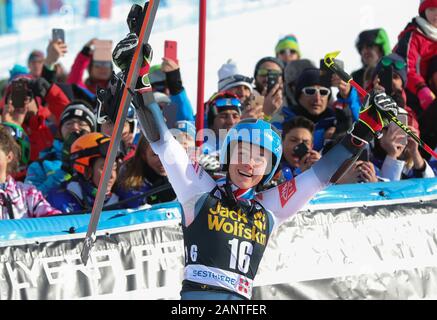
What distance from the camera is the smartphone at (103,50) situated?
8945 millimetres

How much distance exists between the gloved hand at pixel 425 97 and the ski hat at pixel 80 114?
9.56 feet

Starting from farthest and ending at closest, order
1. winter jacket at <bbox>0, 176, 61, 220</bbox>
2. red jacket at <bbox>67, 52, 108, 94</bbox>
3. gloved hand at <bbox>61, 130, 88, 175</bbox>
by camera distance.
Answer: red jacket at <bbox>67, 52, 108, 94</bbox> < gloved hand at <bbox>61, 130, 88, 175</bbox> < winter jacket at <bbox>0, 176, 61, 220</bbox>

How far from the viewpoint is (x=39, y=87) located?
8.61 metres

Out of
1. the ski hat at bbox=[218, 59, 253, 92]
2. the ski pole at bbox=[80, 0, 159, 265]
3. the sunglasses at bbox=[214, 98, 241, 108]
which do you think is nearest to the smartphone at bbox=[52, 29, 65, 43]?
the ski hat at bbox=[218, 59, 253, 92]

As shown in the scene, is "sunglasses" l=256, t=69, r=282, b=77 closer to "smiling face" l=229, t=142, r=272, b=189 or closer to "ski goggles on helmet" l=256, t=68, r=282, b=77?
"ski goggles on helmet" l=256, t=68, r=282, b=77

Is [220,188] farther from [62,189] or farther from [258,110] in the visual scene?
[258,110]

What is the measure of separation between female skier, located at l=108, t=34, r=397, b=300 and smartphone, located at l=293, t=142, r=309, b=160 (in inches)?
79.2

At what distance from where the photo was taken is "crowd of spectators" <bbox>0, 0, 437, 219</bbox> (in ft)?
21.3

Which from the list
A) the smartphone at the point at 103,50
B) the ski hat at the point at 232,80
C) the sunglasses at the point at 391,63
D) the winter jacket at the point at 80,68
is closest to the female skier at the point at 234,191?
the sunglasses at the point at 391,63

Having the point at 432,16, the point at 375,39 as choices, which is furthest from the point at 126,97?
the point at 375,39

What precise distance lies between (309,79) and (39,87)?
2465 mm

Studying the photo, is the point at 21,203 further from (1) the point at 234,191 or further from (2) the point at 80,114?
(2) the point at 80,114
